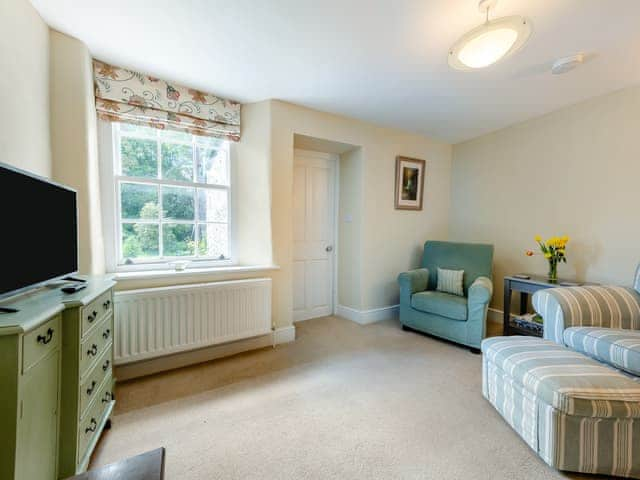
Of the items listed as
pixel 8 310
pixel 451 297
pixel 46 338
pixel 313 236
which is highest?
pixel 313 236

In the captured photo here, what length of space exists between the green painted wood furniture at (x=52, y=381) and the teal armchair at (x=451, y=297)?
2659mm

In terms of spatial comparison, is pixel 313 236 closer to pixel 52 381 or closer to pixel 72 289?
pixel 72 289

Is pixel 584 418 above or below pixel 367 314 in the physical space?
above

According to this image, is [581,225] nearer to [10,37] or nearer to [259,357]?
[259,357]

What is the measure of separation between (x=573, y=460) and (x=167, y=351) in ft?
8.23

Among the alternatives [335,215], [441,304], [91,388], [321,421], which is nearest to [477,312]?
[441,304]

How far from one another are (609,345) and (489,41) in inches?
70.5

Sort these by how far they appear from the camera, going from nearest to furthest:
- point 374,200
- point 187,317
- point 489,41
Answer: point 489,41, point 187,317, point 374,200

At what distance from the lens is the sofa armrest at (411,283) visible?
10.3ft

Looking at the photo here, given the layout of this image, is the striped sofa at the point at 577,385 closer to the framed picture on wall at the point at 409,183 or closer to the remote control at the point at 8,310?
the framed picture on wall at the point at 409,183

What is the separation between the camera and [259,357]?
8.30ft

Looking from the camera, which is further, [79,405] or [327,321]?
[327,321]

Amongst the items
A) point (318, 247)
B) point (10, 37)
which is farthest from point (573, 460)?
point (10, 37)

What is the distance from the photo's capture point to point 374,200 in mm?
3438
